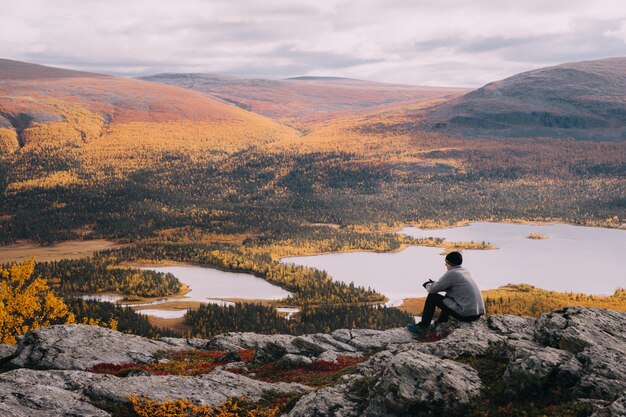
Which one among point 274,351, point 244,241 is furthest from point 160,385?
point 244,241

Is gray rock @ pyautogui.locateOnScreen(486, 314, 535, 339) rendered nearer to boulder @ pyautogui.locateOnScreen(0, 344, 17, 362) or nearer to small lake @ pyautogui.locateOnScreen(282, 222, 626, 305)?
boulder @ pyautogui.locateOnScreen(0, 344, 17, 362)

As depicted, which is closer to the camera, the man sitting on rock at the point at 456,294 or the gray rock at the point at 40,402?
the gray rock at the point at 40,402

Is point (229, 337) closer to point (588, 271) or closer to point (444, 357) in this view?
point (444, 357)

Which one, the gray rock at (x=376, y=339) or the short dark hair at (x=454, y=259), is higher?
the short dark hair at (x=454, y=259)

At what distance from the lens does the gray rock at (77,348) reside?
A: 103 ft

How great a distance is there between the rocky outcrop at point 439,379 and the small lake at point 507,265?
299 feet

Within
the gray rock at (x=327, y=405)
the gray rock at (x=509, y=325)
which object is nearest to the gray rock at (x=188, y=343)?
the gray rock at (x=327, y=405)

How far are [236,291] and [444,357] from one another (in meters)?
108

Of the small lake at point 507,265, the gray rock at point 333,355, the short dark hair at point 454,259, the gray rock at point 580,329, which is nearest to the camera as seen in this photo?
the gray rock at point 580,329

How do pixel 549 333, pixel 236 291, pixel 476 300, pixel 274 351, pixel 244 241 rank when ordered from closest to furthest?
pixel 549 333 → pixel 476 300 → pixel 274 351 → pixel 236 291 → pixel 244 241

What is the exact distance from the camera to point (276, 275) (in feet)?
461

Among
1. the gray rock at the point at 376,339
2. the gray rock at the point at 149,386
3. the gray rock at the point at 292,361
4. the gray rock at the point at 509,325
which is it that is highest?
the gray rock at the point at 509,325

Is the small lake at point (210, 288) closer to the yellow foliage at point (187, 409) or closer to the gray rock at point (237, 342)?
the gray rock at point (237, 342)

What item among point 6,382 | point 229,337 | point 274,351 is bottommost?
point 229,337
